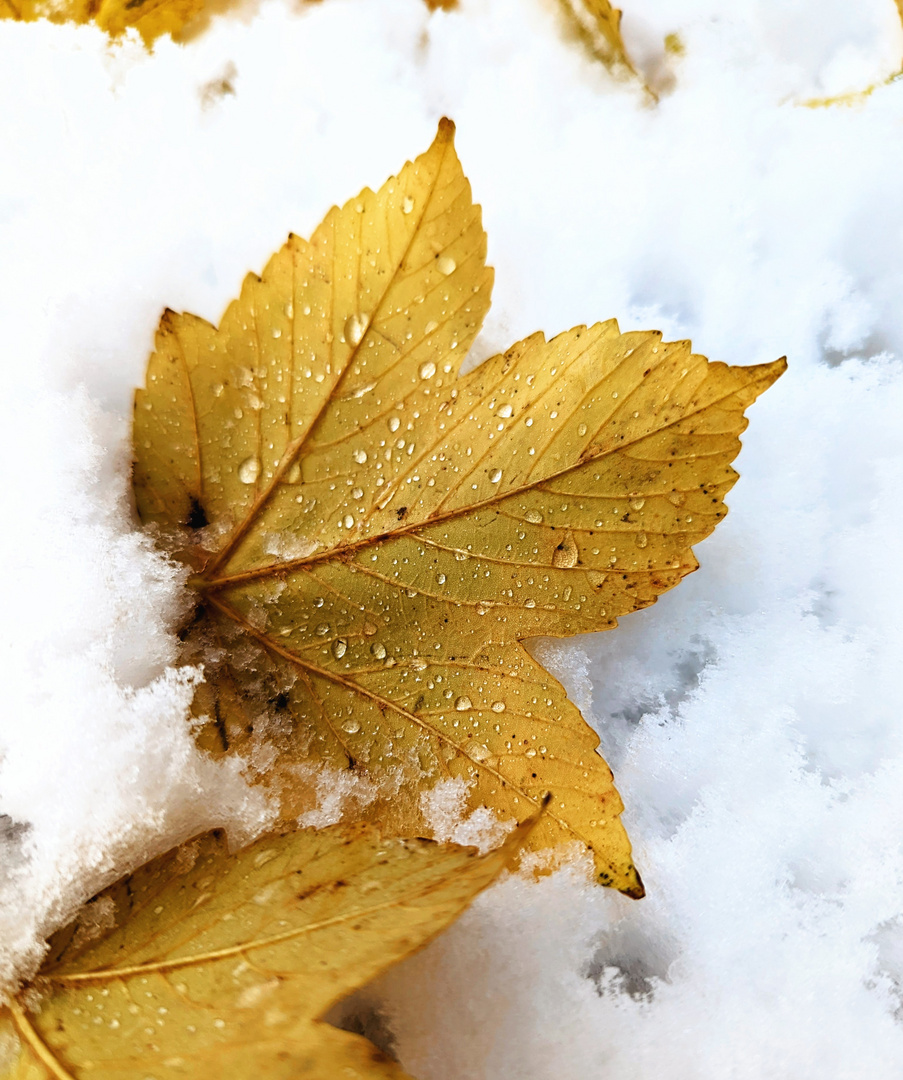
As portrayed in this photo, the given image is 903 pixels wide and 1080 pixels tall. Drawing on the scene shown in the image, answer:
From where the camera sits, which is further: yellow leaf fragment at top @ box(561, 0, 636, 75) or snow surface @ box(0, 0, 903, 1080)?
yellow leaf fragment at top @ box(561, 0, 636, 75)

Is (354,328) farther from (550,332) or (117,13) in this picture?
(117,13)

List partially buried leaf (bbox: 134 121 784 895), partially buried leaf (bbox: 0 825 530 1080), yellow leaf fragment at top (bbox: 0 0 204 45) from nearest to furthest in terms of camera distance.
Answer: partially buried leaf (bbox: 0 825 530 1080), partially buried leaf (bbox: 134 121 784 895), yellow leaf fragment at top (bbox: 0 0 204 45)

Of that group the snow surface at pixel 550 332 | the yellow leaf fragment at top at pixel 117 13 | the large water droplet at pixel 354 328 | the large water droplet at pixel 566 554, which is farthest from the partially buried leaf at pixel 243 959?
the yellow leaf fragment at top at pixel 117 13

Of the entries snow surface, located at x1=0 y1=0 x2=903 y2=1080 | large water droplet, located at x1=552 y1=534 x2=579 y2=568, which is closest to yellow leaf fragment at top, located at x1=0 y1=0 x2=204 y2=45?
snow surface, located at x1=0 y1=0 x2=903 y2=1080

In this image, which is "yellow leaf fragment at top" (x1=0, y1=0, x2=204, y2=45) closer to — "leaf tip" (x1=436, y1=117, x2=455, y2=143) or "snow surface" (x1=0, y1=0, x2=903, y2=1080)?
"snow surface" (x1=0, y1=0, x2=903, y2=1080)

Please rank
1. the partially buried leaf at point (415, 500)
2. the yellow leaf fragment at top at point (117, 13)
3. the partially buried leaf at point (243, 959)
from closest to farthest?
the partially buried leaf at point (243, 959) → the partially buried leaf at point (415, 500) → the yellow leaf fragment at top at point (117, 13)

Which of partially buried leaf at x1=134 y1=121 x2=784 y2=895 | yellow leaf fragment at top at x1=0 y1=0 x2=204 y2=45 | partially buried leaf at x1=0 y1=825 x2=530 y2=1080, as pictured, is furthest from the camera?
yellow leaf fragment at top at x1=0 y1=0 x2=204 y2=45

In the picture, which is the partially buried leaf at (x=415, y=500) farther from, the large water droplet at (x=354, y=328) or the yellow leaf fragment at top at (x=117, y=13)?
the yellow leaf fragment at top at (x=117, y=13)
